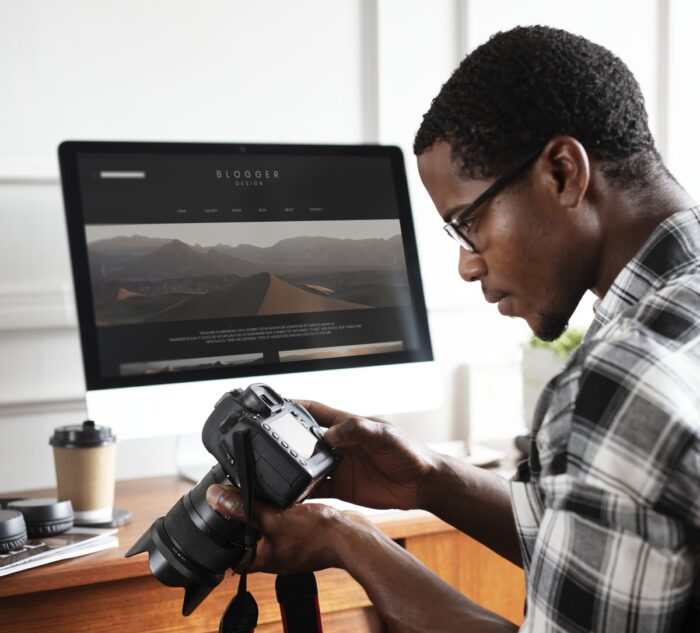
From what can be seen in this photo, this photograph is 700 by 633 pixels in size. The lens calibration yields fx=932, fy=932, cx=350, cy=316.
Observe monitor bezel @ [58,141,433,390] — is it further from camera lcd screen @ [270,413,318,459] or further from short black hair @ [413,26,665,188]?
short black hair @ [413,26,665,188]

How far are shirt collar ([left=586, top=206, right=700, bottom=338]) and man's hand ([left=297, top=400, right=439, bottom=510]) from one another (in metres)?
0.37

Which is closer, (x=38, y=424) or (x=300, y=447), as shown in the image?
(x=300, y=447)

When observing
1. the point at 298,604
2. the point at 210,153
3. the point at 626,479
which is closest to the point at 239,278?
the point at 210,153

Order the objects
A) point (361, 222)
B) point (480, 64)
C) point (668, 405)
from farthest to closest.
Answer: point (361, 222)
point (480, 64)
point (668, 405)

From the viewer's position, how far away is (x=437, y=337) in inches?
77.9

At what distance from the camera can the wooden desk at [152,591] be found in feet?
3.80

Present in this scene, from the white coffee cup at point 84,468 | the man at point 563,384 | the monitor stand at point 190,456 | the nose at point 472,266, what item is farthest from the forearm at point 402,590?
the monitor stand at point 190,456

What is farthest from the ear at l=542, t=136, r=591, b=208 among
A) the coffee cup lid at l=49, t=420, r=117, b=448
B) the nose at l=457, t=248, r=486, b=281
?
the coffee cup lid at l=49, t=420, r=117, b=448

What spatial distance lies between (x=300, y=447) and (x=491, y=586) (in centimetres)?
62

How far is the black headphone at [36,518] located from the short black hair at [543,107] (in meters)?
0.72

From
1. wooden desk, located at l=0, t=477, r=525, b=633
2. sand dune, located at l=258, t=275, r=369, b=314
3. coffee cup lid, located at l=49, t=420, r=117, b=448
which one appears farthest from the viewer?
sand dune, located at l=258, t=275, r=369, b=314

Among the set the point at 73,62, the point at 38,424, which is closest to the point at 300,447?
the point at 38,424

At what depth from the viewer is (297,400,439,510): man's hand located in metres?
1.17

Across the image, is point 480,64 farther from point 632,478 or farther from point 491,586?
point 491,586
